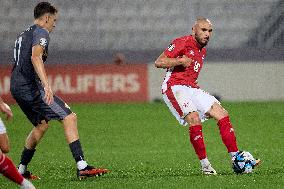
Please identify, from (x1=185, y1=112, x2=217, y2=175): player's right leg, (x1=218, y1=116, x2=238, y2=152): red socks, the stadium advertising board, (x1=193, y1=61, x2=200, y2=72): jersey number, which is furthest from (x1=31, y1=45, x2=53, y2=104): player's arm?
the stadium advertising board

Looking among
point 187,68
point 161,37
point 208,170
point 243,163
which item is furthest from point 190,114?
point 161,37

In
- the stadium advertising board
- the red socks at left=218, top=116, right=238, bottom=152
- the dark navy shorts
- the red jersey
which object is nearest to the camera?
the dark navy shorts

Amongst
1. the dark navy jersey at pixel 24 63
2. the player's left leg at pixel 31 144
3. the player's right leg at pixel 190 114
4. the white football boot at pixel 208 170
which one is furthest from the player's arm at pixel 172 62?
the player's left leg at pixel 31 144

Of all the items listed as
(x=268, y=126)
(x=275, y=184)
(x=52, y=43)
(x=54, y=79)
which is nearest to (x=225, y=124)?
(x=275, y=184)

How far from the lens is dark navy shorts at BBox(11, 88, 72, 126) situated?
989 cm

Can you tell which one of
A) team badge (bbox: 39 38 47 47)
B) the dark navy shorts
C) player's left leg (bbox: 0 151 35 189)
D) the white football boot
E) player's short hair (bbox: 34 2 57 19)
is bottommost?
the white football boot

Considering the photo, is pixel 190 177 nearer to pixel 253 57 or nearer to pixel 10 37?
pixel 253 57

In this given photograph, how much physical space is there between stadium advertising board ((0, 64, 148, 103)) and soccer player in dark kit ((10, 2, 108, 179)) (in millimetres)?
12956

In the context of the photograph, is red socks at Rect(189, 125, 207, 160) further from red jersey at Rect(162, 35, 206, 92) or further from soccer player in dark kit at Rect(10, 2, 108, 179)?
soccer player in dark kit at Rect(10, 2, 108, 179)

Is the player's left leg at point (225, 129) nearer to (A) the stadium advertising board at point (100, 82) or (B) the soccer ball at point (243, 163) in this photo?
(B) the soccer ball at point (243, 163)

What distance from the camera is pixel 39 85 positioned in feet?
33.3

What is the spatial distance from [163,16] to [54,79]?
4.69 metres

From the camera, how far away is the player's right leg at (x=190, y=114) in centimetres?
1034

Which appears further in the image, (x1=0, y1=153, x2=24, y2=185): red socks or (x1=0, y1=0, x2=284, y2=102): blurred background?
(x1=0, y1=0, x2=284, y2=102): blurred background
